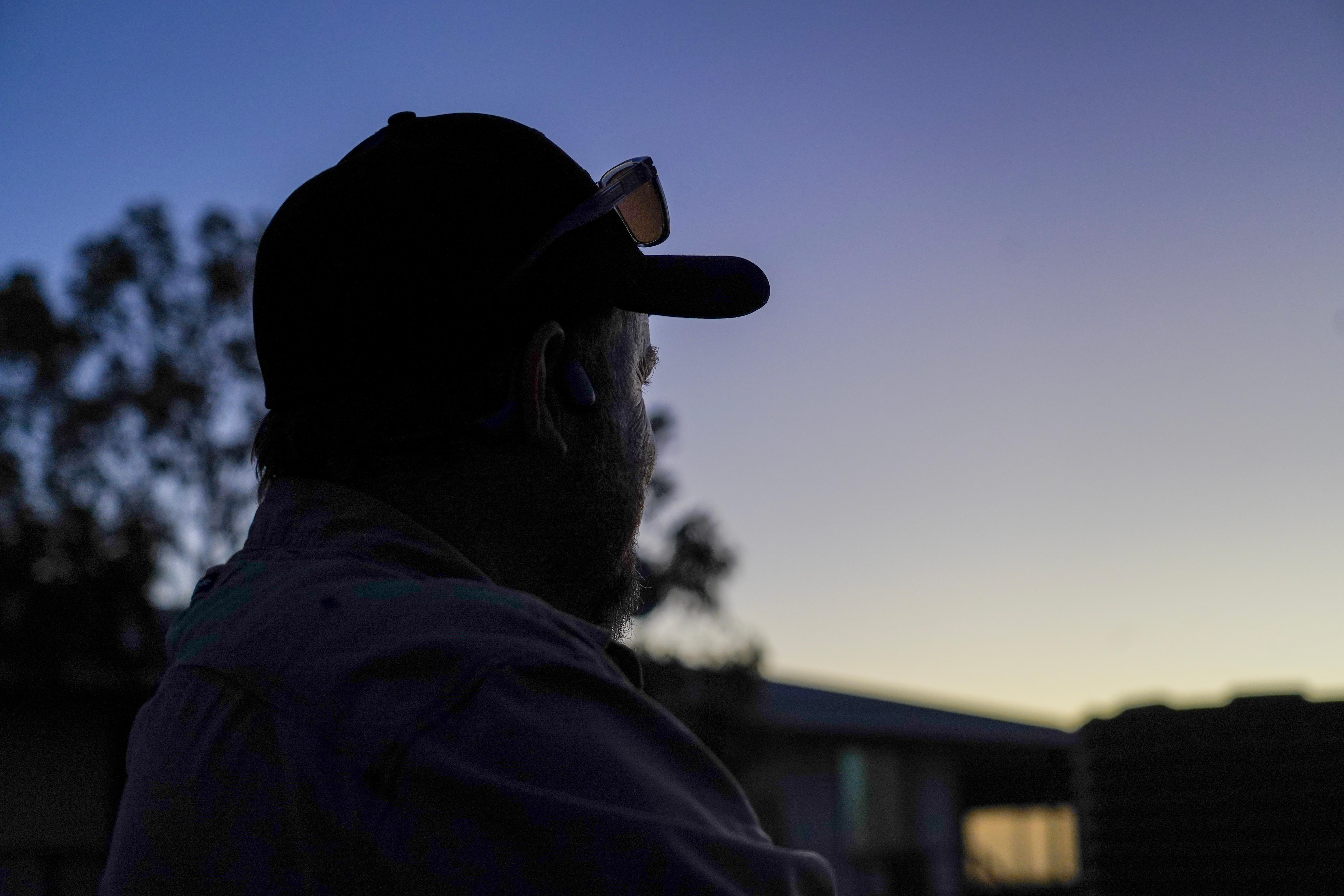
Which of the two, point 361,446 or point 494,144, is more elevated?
point 494,144

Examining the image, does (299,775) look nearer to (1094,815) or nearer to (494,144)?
(494,144)

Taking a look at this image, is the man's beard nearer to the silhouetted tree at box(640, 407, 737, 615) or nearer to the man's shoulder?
the man's shoulder

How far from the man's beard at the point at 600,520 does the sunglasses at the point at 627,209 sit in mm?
213

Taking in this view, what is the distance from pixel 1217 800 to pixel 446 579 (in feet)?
16.0

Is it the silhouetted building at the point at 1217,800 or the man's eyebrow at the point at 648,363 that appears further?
the silhouetted building at the point at 1217,800

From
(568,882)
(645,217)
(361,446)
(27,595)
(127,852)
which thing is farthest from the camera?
(27,595)

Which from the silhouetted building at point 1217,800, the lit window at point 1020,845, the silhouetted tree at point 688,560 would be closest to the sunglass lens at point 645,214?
the silhouetted building at point 1217,800

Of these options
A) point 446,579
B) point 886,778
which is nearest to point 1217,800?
point 446,579

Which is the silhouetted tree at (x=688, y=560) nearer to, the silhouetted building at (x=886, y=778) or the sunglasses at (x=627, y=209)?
the silhouetted building at (x=886, y=778)

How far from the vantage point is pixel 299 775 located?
3.07ft

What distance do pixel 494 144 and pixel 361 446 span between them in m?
0.38

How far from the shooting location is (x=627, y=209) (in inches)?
63.1

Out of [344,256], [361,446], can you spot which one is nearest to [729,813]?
[361,446]

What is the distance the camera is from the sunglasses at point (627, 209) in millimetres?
1414
